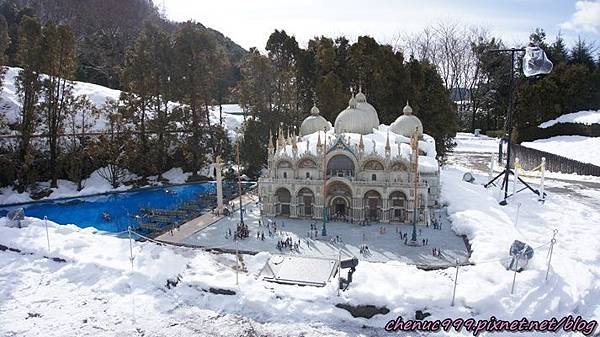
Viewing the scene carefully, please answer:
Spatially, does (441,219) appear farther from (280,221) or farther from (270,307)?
(270,307)

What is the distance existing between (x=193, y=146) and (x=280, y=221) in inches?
736

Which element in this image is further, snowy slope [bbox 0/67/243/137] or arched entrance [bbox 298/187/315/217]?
snowy slope [bbox 0/67/243/137]

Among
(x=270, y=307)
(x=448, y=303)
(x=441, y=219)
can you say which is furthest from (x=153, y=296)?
(x=441, y=219)

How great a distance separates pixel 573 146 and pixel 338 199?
113 ft

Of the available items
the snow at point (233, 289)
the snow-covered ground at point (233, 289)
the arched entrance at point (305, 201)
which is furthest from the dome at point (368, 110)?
the snow-covered ground at point (233, 289)

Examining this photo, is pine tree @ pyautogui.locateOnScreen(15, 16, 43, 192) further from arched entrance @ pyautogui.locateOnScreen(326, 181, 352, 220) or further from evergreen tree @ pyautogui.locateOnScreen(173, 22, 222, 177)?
arched entrance @ pyautogui.locateOnScreen(326, 181, 352, 220)

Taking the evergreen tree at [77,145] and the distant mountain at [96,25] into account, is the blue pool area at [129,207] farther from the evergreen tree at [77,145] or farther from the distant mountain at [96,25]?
the distant mountain at [96,25]

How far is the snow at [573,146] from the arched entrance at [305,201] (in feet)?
99.5

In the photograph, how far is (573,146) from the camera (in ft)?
173

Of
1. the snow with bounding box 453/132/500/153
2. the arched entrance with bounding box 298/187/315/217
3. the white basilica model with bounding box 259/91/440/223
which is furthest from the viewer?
the snow with bounding box 453/132/500/153

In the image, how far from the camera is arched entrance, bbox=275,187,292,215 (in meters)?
33.6

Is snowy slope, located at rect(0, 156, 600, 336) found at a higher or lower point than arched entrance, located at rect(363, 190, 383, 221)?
lower

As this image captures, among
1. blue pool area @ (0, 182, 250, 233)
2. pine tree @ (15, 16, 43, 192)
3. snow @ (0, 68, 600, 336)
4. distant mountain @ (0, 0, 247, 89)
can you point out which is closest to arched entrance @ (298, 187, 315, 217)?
snow @ (0, 68, 600, 336)

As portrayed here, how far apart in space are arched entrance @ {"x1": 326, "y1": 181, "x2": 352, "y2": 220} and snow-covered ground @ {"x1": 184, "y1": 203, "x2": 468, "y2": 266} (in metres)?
1.05
